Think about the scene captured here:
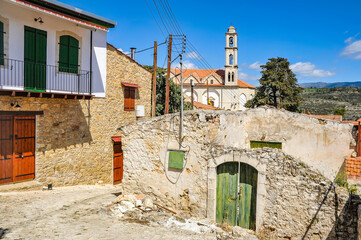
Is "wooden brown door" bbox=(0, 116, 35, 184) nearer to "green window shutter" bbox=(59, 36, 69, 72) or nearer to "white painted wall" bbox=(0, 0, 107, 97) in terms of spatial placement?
"white painted wall" bbox=(0, 0, 107, 97)

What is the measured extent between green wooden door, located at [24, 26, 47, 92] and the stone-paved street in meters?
4.13

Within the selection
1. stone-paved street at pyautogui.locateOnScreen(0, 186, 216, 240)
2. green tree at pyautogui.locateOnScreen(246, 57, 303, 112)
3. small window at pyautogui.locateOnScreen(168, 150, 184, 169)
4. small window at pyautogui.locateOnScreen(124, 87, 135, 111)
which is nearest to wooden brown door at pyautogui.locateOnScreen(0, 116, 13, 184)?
stone-paved street at pyautogui.locateOnScreen(0, 186, 216, 240)

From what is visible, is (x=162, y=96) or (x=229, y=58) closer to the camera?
(x=162, y=96)

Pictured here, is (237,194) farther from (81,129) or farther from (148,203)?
(81,129)

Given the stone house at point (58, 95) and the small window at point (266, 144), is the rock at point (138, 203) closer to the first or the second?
the stone house at point (58, 95)

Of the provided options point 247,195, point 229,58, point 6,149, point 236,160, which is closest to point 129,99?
point 6,149

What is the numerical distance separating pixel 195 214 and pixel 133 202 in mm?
1974

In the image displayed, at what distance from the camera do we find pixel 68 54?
11812mm

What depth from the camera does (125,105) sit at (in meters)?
15.7

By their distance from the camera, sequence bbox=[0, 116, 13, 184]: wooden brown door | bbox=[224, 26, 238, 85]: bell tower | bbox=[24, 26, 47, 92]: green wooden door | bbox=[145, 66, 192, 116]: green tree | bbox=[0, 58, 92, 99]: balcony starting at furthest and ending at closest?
bbox=[224, 26, 238, 85]: bell tower → bbox=[145, 66, 192, 116]: green tree → bbox=[24, 26, 47, 92]: green wooden door → bbox=[0, 116, 13, 184]: wooden brown door → bbox=[0, 58, 92, 99]: balcony

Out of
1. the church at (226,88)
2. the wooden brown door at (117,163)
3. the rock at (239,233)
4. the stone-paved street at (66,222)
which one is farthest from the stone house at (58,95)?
the church at (226,88)

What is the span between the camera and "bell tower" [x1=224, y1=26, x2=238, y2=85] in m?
58.3

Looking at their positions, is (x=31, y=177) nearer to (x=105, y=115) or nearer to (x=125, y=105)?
(x=105, y=115)

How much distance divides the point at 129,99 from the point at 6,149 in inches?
287
